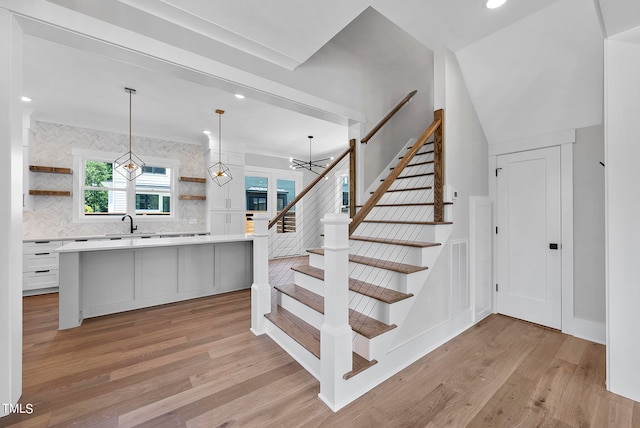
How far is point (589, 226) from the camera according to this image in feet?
8.81

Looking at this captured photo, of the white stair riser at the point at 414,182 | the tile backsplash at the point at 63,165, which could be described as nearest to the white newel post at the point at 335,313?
the white stair riser at the point at 414,182

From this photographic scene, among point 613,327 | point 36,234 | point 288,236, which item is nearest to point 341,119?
point 613,327

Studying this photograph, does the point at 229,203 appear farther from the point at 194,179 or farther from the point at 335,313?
the point at 335,313

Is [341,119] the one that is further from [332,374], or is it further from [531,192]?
[332,374]

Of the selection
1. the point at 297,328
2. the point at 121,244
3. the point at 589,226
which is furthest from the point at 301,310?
the point at 589,226

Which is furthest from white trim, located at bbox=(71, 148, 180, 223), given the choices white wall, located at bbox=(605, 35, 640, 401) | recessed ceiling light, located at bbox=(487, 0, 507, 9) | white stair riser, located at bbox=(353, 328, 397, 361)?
white wall, located at bbox=(605, 35, 640, 401)

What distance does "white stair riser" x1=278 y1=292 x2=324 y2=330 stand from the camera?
2424 mm

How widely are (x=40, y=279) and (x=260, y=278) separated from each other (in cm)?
411

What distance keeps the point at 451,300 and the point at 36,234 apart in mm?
6589

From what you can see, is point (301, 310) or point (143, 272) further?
point (143, 272)

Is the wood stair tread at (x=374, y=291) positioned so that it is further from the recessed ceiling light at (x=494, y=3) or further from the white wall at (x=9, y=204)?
the recessed ceiling light at (x=494, y=3)

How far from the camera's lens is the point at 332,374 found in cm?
172

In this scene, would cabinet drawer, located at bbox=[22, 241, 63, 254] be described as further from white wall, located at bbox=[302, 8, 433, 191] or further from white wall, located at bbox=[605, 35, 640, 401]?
white wall, located at bbox=[605, 35, 640, 401]

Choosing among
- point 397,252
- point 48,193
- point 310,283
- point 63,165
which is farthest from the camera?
point 63,165
